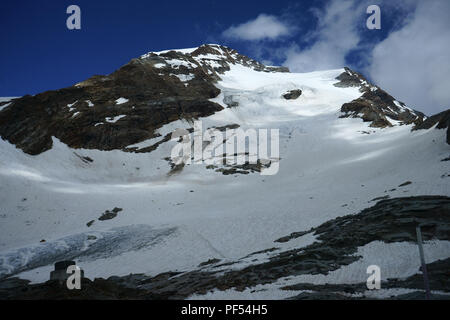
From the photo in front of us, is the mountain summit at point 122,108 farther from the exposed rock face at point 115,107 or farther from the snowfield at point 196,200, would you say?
the snowfield at point 196,200

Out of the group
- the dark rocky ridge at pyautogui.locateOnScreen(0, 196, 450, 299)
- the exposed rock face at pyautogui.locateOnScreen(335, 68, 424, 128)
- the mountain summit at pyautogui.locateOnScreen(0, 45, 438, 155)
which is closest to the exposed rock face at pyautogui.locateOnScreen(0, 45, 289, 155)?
the mountain summit at pyautogui.locateOnScreen(0, 45, 438, 155)

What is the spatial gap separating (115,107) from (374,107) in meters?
55.9

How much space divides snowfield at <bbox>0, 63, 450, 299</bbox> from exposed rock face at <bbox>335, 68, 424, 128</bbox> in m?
3.20

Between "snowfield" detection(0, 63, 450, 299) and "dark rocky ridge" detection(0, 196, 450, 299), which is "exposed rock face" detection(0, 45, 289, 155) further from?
"dark rocky ridge" detection(0, 196, 450, 299)

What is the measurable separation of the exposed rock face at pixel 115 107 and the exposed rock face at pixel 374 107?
27579 mm

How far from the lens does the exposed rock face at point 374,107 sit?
196 ft

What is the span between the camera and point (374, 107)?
74.0 m

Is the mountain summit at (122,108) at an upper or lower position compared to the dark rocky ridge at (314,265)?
upper

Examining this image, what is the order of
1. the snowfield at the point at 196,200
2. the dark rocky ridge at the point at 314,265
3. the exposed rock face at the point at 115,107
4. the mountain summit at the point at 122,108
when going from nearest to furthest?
the dark rocky ridge at the point at 314,265 → the snowfield at the point at 196,200 → the exposed rock face at the point at 115,107 → the mountain summit at the point at 122,108

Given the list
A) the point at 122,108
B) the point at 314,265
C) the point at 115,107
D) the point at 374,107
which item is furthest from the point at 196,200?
the point at 374,107

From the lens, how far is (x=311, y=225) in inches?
886

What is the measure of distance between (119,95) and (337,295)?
220 feet

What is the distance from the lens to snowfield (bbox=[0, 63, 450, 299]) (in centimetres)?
2094

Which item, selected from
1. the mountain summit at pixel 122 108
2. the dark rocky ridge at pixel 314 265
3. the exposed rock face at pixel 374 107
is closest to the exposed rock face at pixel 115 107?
the mountain summit at pixel 122 108
